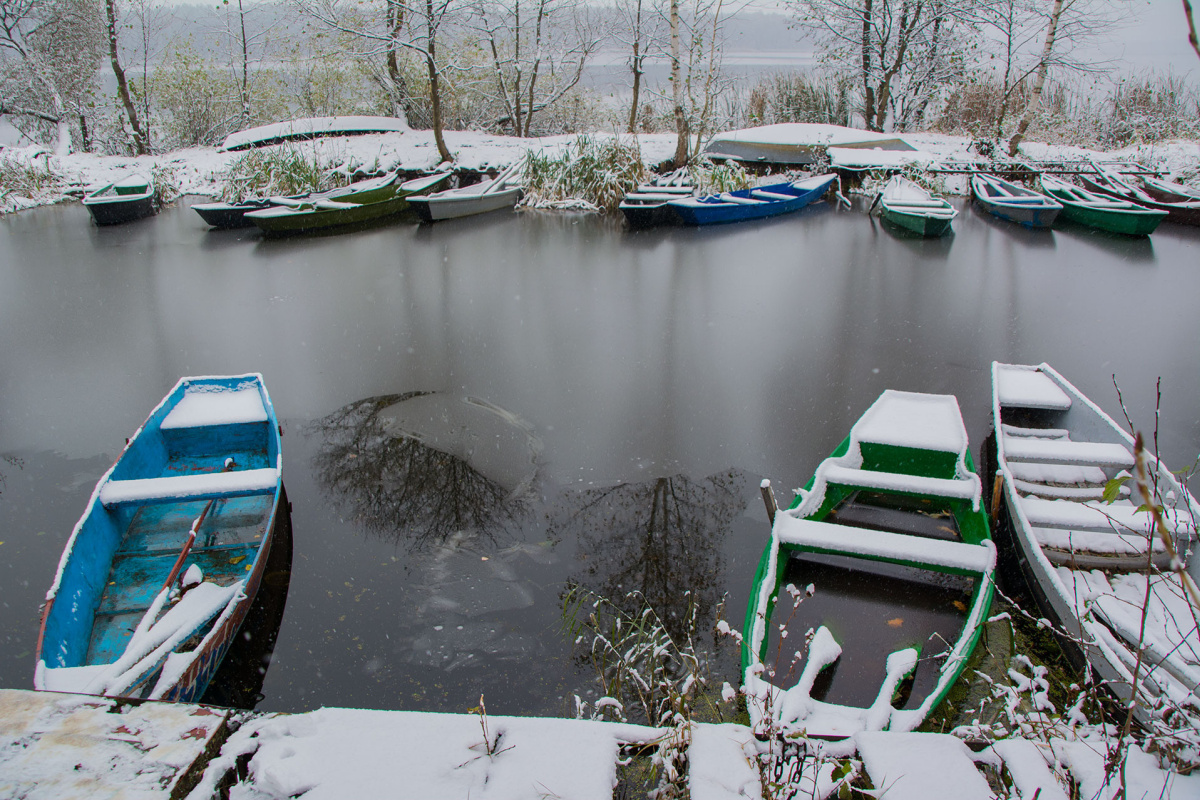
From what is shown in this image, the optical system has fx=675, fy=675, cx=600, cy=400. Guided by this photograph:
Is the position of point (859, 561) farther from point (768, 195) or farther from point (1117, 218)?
point (1117, 218)

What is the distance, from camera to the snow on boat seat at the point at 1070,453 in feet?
13.3

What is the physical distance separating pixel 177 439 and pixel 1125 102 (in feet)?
77.1

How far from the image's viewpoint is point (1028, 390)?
501 cm

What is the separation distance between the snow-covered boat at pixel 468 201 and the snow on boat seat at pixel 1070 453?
11436 millimetres

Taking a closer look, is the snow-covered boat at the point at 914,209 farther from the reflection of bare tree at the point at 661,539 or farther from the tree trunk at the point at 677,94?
the reflection of bare tree at the point at 661,539

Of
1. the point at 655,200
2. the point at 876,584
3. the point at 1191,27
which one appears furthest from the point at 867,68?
the point at 1191,27

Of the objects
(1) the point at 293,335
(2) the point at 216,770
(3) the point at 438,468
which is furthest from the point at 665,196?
(2) the point at 216,770

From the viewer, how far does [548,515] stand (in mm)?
4441

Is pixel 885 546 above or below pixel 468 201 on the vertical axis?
below

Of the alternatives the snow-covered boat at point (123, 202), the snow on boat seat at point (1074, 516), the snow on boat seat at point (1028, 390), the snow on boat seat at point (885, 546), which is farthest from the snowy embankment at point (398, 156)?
the snow on boat seat at point (885, 546)

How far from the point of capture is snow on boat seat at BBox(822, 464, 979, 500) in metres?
3.70

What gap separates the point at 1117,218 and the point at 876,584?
11.9 metres

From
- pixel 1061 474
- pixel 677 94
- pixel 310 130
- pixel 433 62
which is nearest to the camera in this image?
pixel 1061 474

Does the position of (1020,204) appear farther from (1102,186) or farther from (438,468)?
(438,468)
